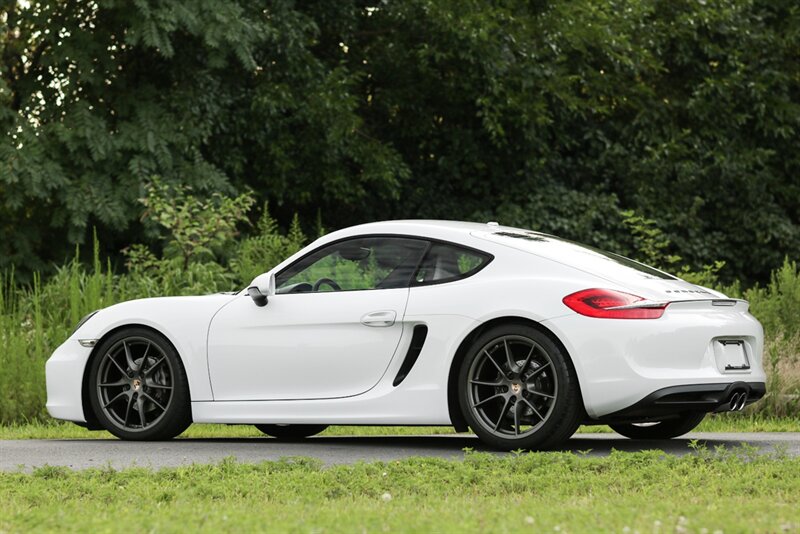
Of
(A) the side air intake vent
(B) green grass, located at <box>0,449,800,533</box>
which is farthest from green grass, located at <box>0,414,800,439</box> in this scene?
(B) green grass, located at <box>0,449,800,533</box>

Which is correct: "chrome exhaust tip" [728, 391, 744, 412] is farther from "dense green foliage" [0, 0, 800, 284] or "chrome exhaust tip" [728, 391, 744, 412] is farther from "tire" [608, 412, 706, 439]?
"dense green foliage" [0, 0, 800, 284]

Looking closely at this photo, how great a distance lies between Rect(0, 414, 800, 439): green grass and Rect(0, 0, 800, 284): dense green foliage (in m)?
9.23

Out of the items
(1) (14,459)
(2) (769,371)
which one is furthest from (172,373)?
(2) (769,371)

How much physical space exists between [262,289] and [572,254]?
2.10 m

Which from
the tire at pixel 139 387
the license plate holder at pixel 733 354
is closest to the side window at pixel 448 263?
the license plate holder at pixel 733 354

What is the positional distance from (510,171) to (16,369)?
51.1 feet

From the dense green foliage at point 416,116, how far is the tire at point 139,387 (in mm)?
A: 10789

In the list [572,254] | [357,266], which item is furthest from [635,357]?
[357,266]

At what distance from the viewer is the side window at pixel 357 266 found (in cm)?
856

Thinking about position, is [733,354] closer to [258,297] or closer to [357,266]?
[357,266]

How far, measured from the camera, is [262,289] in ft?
29.0

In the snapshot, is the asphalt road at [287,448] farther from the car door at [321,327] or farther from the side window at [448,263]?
the side window at [448,263]

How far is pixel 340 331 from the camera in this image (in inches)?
336

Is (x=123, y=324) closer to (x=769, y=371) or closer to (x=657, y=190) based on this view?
(x=769, y=371)
